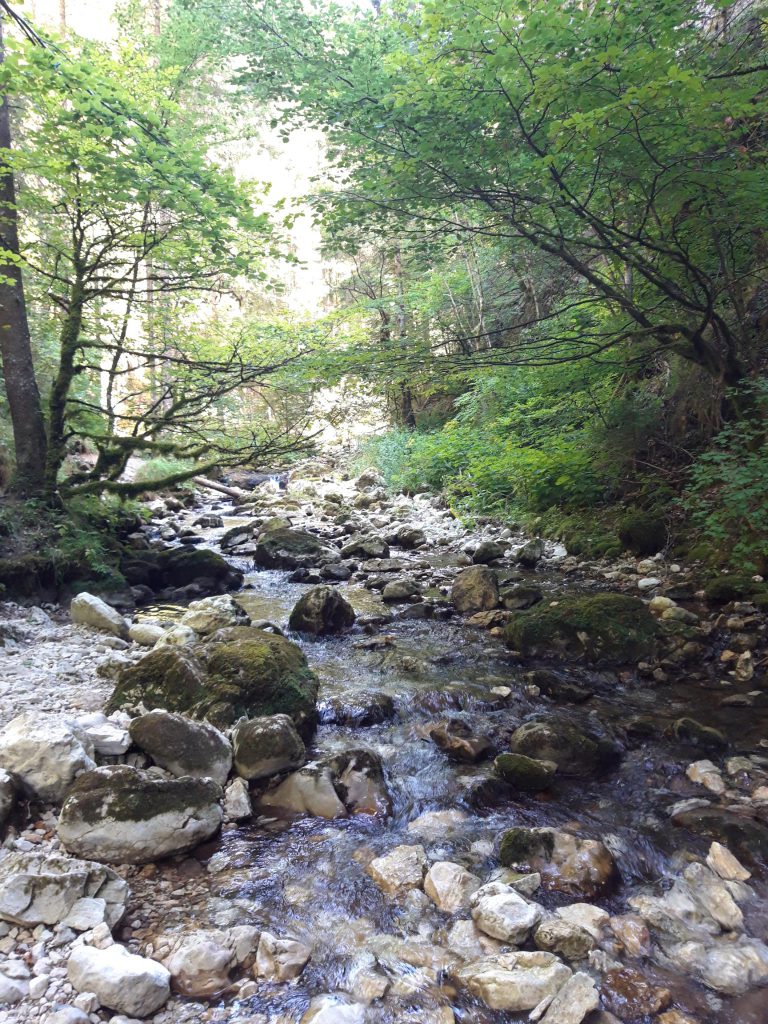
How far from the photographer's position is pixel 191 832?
281cm

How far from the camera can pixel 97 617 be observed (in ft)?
19.3

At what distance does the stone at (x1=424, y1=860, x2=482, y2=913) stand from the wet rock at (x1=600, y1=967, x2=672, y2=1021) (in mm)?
644

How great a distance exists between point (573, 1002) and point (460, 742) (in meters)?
1.97

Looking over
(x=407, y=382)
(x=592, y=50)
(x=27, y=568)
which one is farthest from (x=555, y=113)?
(x=27, y=568)

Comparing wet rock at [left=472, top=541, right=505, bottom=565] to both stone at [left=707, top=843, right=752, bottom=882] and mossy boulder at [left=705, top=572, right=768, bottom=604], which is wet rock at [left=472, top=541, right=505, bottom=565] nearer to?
mossy boulder at [left=705, top=572, right=768, bottom=604]

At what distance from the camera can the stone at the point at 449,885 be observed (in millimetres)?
2562

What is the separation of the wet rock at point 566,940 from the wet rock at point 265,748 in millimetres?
1757

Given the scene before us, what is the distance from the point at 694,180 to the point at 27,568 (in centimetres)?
811

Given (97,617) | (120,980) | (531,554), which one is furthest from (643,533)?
(120,980)

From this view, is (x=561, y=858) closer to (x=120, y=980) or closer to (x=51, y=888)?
(x=120, y=980)

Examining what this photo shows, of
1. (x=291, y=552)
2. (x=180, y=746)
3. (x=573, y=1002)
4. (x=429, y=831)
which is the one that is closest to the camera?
(x=573, y=1002)

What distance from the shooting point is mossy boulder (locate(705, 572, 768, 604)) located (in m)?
5.76

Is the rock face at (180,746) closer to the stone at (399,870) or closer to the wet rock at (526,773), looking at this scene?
the stone at (399,870)

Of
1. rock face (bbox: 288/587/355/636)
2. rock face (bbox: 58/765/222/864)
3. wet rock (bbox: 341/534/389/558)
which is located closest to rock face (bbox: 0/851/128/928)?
rock face (bbox: 58/765/222/864)
